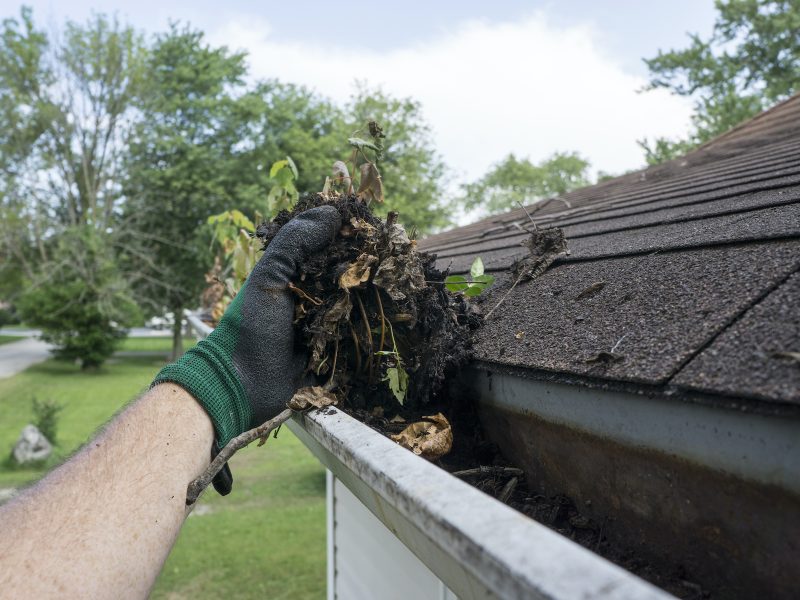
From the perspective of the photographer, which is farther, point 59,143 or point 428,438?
point 59,143

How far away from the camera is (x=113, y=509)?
3.70ft

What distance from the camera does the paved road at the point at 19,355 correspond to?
22.5 metres

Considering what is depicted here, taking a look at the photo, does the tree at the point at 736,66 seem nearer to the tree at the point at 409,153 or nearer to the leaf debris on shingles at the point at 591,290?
the tree at the point at 409,153

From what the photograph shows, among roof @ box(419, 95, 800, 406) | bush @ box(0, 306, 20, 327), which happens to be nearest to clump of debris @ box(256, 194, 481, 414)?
roof @ box(419, 95, 800, 406)

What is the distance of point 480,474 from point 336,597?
3176mm

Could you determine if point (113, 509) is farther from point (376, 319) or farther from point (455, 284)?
point (455, 284)

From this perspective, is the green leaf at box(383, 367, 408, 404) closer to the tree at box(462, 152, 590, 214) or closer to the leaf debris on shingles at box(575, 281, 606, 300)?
the leaf debris on shingles at box(575, 281, 606, 300)

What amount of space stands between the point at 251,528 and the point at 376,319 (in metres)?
7.87

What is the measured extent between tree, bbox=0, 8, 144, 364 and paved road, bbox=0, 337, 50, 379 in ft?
7.57

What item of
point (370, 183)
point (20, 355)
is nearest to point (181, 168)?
point (20, 355)

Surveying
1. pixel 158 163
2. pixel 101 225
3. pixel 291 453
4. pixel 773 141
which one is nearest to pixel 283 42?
pixel 158 163

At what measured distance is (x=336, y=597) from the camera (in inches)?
155

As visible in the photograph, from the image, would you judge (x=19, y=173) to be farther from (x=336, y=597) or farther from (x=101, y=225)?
(x=336, y=597)

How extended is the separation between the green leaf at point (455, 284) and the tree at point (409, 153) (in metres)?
23.5
